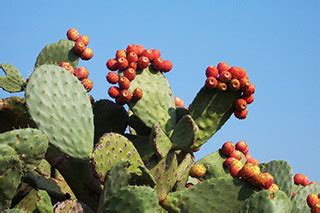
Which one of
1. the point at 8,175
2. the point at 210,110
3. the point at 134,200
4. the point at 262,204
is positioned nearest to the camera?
the point at 8,175

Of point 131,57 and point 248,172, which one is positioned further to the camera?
point 131,57

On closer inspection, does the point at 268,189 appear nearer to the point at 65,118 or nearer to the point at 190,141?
the point at 190,141

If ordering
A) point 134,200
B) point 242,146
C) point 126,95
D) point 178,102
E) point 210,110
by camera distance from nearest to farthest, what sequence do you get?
1. point 134,200
2. point 126,95
3. point 210,110
4. point 242,146
5. point 178,102

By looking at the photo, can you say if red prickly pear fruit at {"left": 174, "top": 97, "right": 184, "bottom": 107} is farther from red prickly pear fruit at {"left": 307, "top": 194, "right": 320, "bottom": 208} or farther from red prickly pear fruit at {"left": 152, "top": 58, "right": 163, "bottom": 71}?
red prickly pear fruit at {"left": 307, "top": 194, "right": 320, "bottom": 208}

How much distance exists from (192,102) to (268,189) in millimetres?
855

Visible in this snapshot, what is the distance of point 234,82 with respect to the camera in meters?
4.21

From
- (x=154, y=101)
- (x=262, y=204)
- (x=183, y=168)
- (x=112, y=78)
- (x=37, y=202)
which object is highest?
(x=112, y=78)

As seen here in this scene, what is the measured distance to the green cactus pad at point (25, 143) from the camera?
339 cm

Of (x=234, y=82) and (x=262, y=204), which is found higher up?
(x=234, y=82)

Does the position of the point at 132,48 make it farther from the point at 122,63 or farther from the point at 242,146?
the point at 242,146

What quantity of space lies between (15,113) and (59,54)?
26.1 inches

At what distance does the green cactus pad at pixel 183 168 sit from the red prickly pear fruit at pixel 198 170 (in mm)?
217

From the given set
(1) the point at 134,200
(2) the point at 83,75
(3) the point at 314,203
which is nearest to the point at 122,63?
(2) the point at 83,75

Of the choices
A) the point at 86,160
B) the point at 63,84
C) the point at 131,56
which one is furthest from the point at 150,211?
the point at 131,56
